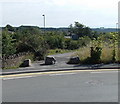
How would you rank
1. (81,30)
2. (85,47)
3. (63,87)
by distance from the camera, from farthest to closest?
1. (81,30)
2. (85,47)
3. (63,87)

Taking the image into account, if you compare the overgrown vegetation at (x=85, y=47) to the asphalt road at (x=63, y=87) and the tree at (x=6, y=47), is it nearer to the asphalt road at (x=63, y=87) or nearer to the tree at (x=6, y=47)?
the tree at (x=6, y=47)

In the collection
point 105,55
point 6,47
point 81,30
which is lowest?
point 105,55

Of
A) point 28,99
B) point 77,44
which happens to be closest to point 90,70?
point 28,99

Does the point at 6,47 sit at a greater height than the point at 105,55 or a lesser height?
greater

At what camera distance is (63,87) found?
1134 centimetres

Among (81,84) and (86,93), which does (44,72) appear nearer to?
(81,84)

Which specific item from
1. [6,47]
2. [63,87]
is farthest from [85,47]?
[63,87]

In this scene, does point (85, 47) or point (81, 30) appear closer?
point (85, 47)

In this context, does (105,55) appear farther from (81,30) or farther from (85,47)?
(81,30)

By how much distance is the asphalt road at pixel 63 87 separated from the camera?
31.3 feet

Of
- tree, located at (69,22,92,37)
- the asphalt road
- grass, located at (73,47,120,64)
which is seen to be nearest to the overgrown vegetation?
grass, located at (73,47,120,64)

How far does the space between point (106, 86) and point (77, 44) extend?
2935cm

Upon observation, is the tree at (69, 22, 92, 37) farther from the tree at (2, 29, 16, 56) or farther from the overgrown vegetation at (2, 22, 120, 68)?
the tree at (2, 29, 16, 56)

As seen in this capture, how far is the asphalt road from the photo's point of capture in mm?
9547
